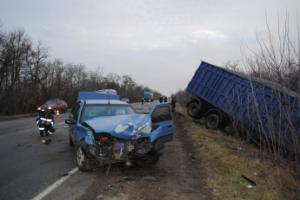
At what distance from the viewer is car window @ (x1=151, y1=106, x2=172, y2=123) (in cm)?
729

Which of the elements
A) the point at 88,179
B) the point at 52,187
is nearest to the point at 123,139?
the point at 88,179

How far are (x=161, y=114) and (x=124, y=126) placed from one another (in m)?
1.36

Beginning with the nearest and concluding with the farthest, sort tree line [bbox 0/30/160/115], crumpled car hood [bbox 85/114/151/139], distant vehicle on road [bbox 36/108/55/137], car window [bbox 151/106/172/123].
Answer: crumpled car hood [bbox 85/114/151/139] → car window [bbox 151/106/172/123] → distant vehicle on road [bbox 36/108/55/137] → tree line [bbox 0/30/160/115]

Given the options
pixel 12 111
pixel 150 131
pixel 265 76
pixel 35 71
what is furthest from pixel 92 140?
pixel 35 71

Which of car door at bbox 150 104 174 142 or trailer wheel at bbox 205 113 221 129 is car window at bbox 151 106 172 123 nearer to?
car door at bbox 150 104 174 142

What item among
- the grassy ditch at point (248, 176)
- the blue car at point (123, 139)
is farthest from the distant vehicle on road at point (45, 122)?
the grassy ditch at point (248, 176)

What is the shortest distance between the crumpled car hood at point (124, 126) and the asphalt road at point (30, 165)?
55.5 inches

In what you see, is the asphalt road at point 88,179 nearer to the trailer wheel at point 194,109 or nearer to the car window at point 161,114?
the car window at point 161,114

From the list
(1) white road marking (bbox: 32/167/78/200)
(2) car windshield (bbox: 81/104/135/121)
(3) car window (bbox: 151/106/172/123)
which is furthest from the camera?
(2) car windshield (bbox: 81/104/135/121)

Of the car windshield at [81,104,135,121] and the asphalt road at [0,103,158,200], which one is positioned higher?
the car windshield at [81,104,135,121]

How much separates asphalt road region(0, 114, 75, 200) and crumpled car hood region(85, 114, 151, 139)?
141 centimetres

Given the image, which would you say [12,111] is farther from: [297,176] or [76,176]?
[297,176]

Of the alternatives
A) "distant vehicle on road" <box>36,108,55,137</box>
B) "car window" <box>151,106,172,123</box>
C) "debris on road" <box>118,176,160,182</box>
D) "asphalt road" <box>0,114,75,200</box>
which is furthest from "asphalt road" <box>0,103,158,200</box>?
"distant vehicle on road" <box>36,108,55,137</box>

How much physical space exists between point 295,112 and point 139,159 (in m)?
3.31
